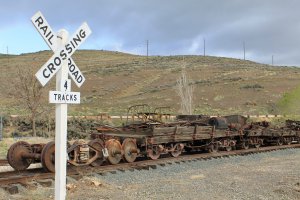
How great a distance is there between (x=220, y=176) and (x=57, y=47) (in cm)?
743

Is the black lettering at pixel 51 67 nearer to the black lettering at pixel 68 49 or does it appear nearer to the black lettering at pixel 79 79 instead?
the black lettering at pixel 68 49

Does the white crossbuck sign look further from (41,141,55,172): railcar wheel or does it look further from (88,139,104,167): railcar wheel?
(88,139,104,167): railcar wheel

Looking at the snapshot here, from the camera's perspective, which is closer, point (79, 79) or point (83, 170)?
point (79, 79)

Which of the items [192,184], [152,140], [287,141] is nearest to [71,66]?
[192,184]

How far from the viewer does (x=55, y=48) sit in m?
5.78

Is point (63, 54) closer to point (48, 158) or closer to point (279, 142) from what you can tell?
point (48, 158)

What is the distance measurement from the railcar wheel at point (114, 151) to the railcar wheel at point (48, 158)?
81.4 inches

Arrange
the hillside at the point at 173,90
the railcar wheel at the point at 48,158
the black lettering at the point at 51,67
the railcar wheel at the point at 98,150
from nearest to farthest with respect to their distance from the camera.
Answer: the black lettering at the point at 51,67, the railcar wheel at the point at 48,158, the railcar wheel at the point at 98,150, the hillside at the point at 173,90

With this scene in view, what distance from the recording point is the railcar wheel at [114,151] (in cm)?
1271

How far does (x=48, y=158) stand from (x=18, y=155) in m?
0.95

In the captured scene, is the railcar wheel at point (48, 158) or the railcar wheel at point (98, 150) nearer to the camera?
the railcar wheel at point (48, 158)

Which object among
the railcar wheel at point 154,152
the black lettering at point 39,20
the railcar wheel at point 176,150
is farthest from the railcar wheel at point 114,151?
the black lettering at point 39,20

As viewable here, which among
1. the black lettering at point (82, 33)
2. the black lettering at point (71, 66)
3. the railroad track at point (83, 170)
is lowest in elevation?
the railroad track at point (83, 170)

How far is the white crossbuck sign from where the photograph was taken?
5480 millimetres
